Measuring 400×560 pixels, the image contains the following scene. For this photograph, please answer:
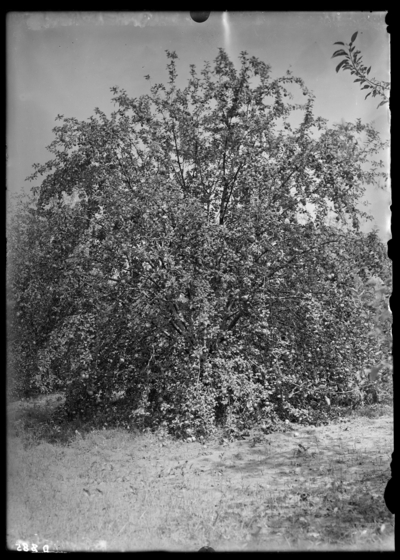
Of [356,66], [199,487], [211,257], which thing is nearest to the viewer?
[356,66]

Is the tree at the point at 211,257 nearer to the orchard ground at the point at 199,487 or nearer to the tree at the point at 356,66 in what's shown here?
the orchard ground at the point at 199,487

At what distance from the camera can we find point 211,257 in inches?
208

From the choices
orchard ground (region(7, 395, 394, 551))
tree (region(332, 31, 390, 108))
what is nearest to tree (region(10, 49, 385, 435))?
orchard ground (region(7, 395, 394, 551))

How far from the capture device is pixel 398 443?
1.72 meters

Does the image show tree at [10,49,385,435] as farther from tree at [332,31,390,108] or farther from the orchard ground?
tree at [332,31,390,108]

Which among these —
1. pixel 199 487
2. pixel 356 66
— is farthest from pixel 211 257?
pixel 356 66

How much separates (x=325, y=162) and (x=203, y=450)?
126 inches

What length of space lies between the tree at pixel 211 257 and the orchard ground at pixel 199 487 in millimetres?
406

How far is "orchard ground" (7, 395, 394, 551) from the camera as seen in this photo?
292 centimetres

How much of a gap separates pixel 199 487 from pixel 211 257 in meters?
2.21

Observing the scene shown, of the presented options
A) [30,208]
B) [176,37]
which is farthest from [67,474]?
[176,37]

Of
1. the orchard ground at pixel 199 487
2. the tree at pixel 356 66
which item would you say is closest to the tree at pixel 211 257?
the orchard ground at pixel 199 487

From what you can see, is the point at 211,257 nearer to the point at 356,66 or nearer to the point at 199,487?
the point at 199,487
